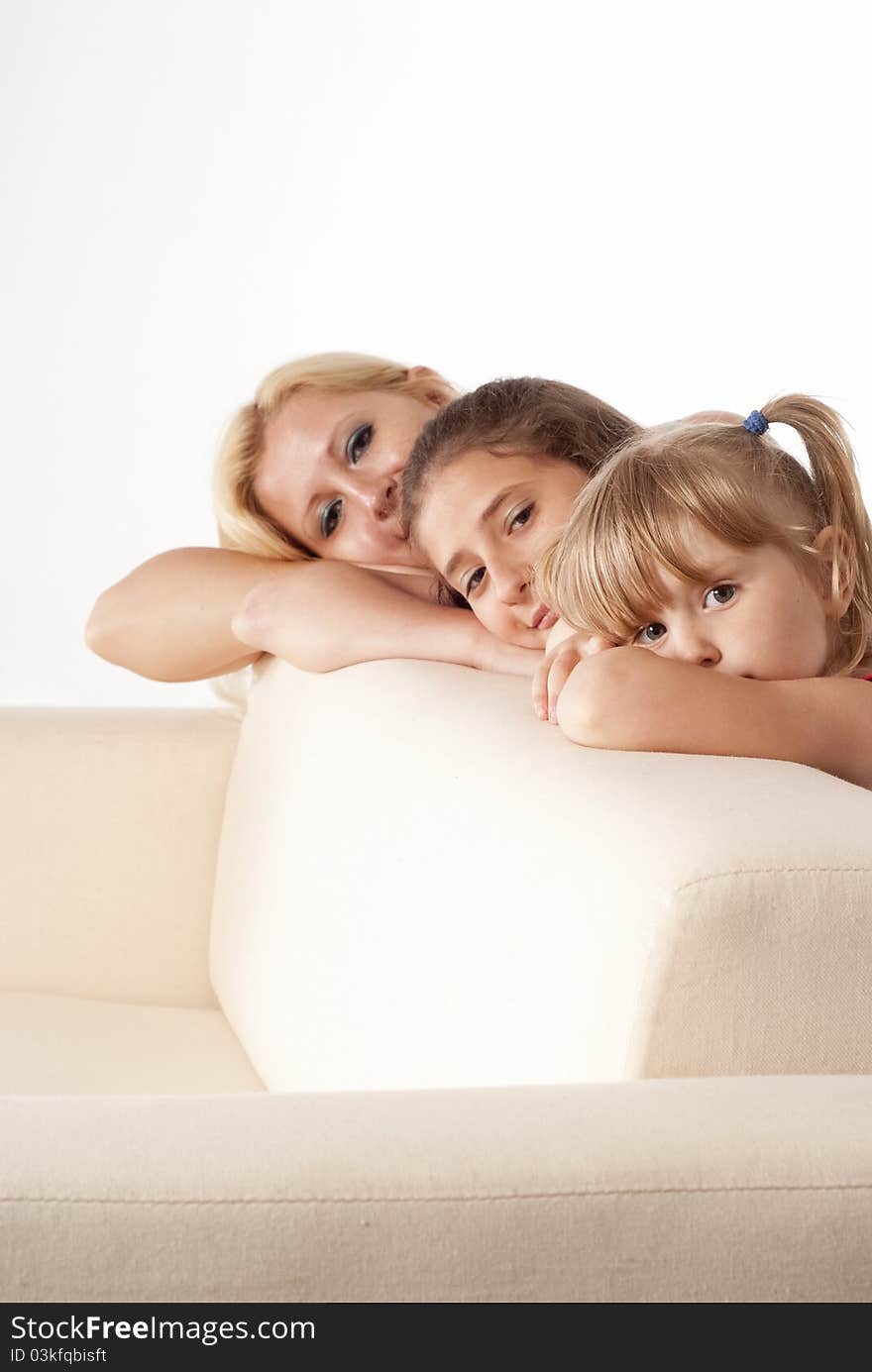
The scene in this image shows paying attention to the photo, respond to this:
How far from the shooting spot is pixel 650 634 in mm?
1096

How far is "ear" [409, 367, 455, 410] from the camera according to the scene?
192cm

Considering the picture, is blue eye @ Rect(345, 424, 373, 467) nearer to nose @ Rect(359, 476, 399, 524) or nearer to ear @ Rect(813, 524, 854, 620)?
nose @ Rect(359, 476, 399, 524)

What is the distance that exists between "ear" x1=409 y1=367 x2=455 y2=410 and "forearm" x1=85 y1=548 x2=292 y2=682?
33cm

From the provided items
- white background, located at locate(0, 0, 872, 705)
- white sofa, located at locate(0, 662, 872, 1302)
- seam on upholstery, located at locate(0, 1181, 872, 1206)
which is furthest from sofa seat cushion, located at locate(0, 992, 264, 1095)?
white background, located at locate(0, 0, 872, 705)

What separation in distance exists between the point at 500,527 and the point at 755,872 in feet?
2.36

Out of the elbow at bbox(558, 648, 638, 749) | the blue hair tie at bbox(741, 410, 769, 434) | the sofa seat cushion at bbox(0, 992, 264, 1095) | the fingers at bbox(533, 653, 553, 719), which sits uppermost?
the blue hair tie at bbox(741, 410, 769, 434)

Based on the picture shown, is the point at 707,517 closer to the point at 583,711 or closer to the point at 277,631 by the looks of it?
the point at 583,711

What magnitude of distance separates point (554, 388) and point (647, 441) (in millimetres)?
354

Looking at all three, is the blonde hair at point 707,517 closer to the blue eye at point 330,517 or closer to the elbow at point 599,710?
the elbow at point 599,710

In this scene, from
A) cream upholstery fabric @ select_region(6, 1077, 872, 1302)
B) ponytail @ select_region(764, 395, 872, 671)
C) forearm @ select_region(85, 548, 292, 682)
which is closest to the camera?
cream upholstery fabric @ select_region(6, 1077, 872, 1302)

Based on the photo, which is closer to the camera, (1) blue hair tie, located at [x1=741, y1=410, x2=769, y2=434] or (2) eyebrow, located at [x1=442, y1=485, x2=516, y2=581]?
(1) blue hair tie, located at [x1=741, y1=410, x2=769, y2=434]
